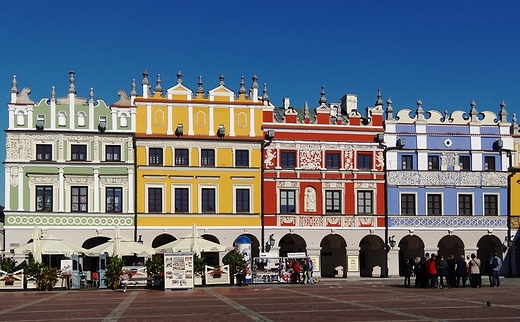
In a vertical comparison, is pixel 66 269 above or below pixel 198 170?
below

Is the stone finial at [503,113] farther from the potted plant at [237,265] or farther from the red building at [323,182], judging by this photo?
the potted plant at [237,265]

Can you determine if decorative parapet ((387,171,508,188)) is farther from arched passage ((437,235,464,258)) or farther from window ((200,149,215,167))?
window ((200,149,215,167))

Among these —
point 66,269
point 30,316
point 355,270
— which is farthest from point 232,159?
point 30,316

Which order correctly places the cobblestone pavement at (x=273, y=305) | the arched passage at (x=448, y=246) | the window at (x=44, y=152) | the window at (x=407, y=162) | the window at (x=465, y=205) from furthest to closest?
1. the arched passage at (x=448, y=246)
2. the window at (x=465, y=205)
3. the window at (x=407, y=162)
4. the window at (x=44, y=152)
5. the cobblestone pavement at (x=273, y=305)

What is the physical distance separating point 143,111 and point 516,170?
23.1 meters

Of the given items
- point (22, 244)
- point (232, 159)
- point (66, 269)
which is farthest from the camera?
point (232, 159)

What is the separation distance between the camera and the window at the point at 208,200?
47.8 metres

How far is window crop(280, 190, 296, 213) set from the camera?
4875cm

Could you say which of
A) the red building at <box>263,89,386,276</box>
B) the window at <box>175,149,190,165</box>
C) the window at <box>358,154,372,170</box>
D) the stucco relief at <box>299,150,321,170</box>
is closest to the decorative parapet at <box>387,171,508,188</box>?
the red building at <box>263,89,386,276</box>

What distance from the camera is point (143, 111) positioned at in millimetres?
47656

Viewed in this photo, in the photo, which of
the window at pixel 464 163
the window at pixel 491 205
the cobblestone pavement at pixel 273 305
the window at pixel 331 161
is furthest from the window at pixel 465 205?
the cobblestone pavement at pixel 273 305

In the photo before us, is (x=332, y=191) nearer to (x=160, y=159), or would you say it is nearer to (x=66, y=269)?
(x=160, y=159)

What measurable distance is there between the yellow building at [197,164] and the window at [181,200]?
6 centimetres

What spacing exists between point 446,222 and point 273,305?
2641cm
